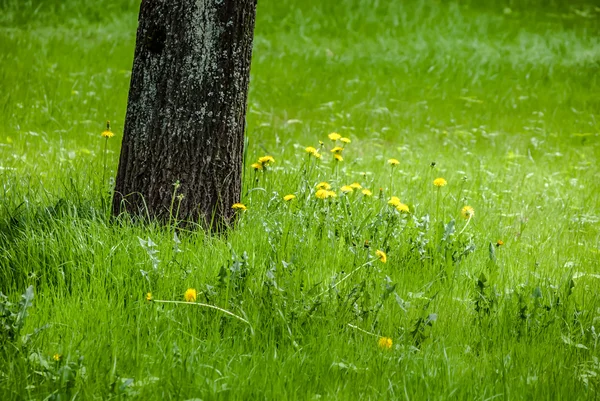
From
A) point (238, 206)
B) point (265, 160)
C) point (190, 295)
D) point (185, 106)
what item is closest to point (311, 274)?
point (238, 206)

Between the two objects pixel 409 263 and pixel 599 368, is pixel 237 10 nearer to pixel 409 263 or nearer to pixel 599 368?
pixel 409 263

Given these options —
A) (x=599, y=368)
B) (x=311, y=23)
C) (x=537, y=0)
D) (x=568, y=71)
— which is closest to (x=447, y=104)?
(x=568, y=71)

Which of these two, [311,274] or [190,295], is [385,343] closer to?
[311,274]

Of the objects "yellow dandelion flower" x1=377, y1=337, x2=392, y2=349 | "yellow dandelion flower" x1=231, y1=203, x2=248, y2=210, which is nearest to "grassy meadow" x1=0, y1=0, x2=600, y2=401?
"yellow dandelion flower" x1=377, y1=337, x2=392, y2=349

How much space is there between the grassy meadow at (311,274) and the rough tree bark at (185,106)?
0.21m

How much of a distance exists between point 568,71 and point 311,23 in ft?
16.3

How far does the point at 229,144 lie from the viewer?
3814 millimetres

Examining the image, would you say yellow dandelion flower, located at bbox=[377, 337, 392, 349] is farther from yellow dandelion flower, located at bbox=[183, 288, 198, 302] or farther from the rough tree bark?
the rough tree bark

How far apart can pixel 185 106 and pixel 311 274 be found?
45.3 inches

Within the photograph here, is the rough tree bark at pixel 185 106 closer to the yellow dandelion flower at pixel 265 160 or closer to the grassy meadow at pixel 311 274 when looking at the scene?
the grassy meadow at pixel 311 274

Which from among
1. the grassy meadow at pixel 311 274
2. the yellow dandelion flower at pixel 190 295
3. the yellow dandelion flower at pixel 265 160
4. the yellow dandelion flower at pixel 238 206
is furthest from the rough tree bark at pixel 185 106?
the yellow dandelion flower at pixel 190 295

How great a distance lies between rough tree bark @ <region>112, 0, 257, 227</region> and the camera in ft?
11.9

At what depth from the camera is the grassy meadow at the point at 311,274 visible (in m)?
2.62

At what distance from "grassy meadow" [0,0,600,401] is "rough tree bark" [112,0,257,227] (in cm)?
21
